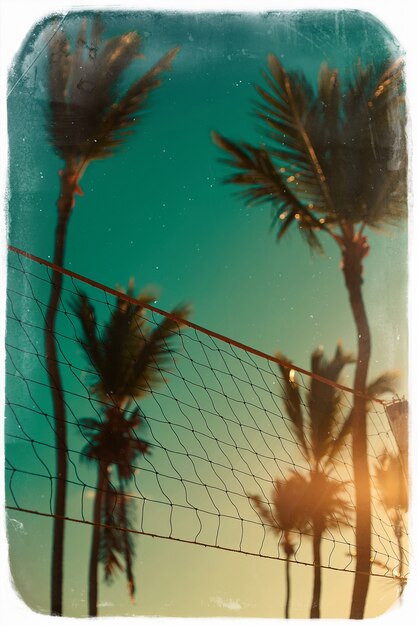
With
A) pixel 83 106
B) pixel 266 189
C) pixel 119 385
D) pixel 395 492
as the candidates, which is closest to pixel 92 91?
pixel 83 106

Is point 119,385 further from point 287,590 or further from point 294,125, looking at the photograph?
point 294,125

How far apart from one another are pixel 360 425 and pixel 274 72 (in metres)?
0.94

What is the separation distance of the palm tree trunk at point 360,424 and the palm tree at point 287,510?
0.47 ft

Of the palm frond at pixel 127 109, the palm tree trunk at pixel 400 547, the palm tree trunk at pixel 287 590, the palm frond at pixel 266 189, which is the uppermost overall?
the palm frond at pixel 127 109

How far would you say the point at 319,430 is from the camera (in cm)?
148

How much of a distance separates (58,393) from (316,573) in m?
0.79

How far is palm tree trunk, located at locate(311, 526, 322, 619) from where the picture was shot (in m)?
1.42

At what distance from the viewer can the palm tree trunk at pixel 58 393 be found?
1.41 metres

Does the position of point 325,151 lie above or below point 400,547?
above

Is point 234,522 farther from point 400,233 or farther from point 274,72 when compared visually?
point 274,72

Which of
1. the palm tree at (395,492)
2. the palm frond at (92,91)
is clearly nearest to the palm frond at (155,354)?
the palm frond at (92,91)

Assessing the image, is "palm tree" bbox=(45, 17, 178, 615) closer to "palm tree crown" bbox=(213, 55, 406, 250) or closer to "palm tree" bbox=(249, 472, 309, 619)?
"palm tree crown" bbox=(213, 55, 406, 250)

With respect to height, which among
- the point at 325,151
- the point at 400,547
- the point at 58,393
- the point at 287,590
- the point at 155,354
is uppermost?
the point at 325,151

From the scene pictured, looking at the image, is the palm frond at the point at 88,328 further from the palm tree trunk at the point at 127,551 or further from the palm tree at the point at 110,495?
the palm tree trunk at the point at 127,551
